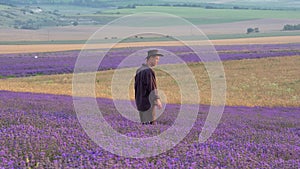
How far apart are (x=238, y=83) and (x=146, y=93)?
57.7 feet

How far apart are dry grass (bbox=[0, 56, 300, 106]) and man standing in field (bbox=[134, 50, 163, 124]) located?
893cm

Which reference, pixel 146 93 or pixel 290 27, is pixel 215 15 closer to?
pixel 290 27

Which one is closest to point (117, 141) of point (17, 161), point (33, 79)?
point (17, 161)

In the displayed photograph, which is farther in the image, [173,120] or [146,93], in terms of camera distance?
[173,120]

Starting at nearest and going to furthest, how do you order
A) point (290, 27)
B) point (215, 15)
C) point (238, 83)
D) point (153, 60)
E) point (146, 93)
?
point (153, 60)
point (146, 93)
point (238, 83)
point (290, 27)
point (215, 15)

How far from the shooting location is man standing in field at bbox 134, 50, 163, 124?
9000mm

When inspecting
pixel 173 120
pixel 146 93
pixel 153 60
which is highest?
pixel 153 60

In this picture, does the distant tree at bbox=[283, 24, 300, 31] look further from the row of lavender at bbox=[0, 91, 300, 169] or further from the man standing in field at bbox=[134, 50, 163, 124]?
the row of lavender at bbox=[0, 91, 300, 169]

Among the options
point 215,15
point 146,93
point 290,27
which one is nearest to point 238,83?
point 146,93

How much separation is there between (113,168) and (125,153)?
588 mm

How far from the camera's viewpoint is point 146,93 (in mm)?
9195

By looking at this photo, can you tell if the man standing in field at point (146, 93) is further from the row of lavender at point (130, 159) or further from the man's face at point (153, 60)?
the row of lavender at point (130, 159)

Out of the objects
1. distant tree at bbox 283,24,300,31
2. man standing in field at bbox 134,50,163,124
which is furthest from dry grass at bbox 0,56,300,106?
distant tree at bbox 283,24,300,31

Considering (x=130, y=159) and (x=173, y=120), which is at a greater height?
(x=130, y=159)
